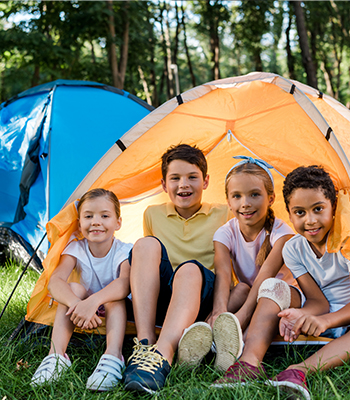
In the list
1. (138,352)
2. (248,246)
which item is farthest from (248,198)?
(138,352)

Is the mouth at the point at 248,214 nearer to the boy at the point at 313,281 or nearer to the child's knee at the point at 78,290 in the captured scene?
the boy at the point at 313,281

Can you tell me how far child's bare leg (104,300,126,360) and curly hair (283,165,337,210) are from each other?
848 millimetres

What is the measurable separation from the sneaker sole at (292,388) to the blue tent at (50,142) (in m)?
2.27

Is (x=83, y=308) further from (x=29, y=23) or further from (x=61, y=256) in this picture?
(x=29, y=23)

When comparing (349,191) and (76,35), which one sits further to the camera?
(76,35)

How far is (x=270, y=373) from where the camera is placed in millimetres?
1574

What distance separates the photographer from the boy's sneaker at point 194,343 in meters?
1.49

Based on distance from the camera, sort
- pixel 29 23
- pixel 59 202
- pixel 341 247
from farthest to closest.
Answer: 1. pixel 29 23
2. pixel 59 202
3. pixel 341 247

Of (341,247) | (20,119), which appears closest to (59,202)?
(20,119)

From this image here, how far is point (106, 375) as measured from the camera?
1453 mm

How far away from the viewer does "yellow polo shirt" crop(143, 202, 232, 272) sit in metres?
2.20

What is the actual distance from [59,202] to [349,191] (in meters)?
2.16

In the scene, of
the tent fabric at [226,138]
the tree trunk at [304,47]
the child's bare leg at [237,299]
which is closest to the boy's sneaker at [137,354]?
the child's bare leg at [237,299]

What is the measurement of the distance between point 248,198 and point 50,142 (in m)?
1.94
